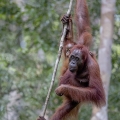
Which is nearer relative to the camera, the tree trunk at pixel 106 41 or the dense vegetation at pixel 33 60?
the tree trunk at pixel 106 41

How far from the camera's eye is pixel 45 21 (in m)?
8.47

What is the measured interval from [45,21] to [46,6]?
354mm

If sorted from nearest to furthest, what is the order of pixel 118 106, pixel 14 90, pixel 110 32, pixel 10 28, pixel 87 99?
pixel 87 99 < pixel 110 32 < pixel 118 106 < pixel 14 90 < pixel 10 28

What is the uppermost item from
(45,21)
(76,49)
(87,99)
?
(45,21)

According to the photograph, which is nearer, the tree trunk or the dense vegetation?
the tree trunk

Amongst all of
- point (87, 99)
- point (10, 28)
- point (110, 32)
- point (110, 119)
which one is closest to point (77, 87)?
point (87, 99)

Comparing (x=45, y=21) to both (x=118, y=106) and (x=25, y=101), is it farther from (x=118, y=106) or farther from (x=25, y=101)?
(x=118, y=106)

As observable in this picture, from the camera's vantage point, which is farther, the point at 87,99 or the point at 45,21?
the point at 45,21

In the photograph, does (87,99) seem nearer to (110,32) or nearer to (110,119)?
(110,32)

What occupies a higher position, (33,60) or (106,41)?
(106,41)

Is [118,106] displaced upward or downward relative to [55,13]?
downward

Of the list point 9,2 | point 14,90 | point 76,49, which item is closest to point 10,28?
point 9,2

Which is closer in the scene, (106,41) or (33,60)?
(106,41)

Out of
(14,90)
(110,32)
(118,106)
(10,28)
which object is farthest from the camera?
(10,28)
